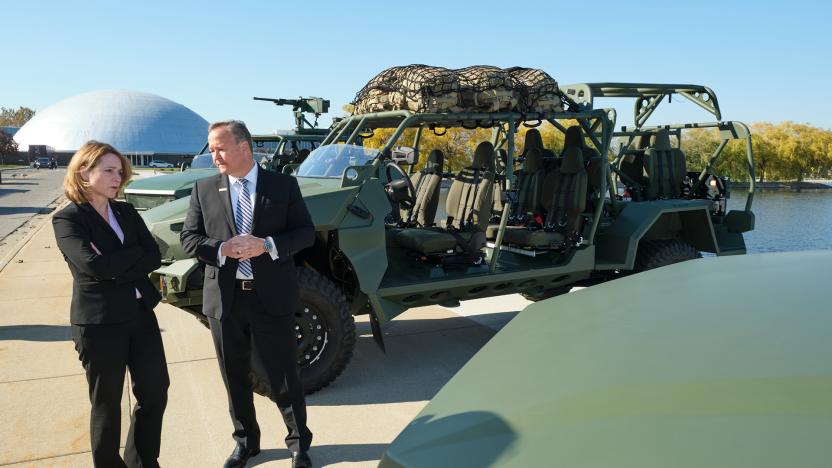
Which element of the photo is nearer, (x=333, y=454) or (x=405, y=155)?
(x=333, y=454)

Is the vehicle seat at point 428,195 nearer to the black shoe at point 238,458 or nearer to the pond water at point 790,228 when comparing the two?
the black shoe at point 238,458

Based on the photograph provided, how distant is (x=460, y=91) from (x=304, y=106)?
1097cm

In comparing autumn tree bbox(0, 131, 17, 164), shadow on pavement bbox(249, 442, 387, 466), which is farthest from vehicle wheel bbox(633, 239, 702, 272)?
autumn tree bbox(0, 131, 17, 164)

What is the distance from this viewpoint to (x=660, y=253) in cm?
677

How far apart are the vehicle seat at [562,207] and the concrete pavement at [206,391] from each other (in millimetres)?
1086

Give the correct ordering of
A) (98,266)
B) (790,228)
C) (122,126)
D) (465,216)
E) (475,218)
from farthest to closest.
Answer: (122,126) → (790,228) → (465,216) → (475,218) → (98,266)

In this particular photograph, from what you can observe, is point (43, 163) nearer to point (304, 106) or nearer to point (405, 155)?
point (304, 106)

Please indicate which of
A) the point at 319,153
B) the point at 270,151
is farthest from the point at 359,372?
the point at 270,151

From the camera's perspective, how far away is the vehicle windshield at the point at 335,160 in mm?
5438

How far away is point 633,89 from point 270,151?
7942 millimetres

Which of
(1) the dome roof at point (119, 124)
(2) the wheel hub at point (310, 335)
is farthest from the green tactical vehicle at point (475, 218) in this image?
(1) the dome roof at point (119, 124)

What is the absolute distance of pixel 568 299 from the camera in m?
2.20

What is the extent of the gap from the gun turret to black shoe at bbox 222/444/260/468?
12427 mm

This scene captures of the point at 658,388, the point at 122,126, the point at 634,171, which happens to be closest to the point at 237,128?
the point at 658,388
